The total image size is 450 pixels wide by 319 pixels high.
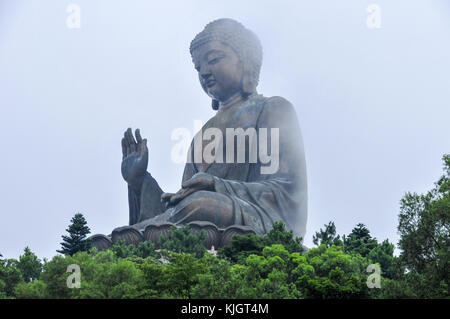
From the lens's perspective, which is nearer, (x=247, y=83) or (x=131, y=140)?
(x=131, y=140)

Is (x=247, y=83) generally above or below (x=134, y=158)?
above

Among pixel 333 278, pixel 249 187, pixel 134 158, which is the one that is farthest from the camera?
pixel 134 158

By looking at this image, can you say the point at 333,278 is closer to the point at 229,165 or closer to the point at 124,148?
the point at 229,165

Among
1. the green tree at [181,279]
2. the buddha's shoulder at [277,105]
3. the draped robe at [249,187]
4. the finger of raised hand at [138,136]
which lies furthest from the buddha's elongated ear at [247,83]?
the green tree at [181,279]

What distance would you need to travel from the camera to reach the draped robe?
12.7 m

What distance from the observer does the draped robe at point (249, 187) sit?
12.7 meters

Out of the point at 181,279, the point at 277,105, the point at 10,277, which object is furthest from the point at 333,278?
the point at 277,105

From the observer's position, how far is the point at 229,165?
572 inches

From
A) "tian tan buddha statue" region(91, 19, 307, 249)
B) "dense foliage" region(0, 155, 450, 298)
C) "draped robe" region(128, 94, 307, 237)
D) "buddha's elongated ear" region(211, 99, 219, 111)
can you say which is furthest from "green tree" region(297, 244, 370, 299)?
"buddha's elongated ear" region(211, 99, 219, 111)

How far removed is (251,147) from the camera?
14.4 m

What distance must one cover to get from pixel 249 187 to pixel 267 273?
166 inches

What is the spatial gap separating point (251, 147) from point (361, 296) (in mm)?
6187
